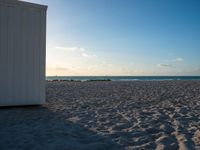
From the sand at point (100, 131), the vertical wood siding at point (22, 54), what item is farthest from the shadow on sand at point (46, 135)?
the vertical wood siding at point (22, 54)

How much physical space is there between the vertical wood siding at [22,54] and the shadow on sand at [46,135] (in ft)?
3.86

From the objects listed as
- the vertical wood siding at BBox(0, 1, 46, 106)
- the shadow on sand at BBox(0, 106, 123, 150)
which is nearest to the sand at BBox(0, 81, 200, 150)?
the shadow on sand at BBox(0, 106, 123, 150)

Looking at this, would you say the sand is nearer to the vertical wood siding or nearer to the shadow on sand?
the shadow on sand

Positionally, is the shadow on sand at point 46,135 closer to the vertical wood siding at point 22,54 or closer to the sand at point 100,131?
the sand at point 100,131

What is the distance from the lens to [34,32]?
6.10 meters

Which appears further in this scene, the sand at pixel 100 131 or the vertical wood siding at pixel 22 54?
the vertical wood siding at pixel 22 54

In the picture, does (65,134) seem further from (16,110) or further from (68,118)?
(16,110)

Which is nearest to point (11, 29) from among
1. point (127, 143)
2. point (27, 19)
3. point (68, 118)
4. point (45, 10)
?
point (27, 19)

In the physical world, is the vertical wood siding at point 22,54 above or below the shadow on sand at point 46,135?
above

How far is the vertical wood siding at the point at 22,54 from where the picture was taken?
5703 mm

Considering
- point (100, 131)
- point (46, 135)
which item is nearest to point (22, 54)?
point (46, 135)

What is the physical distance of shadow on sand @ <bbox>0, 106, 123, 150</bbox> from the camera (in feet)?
9.77

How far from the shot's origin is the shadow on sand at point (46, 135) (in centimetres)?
298

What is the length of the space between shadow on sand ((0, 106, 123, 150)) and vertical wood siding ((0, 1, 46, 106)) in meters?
1.18
